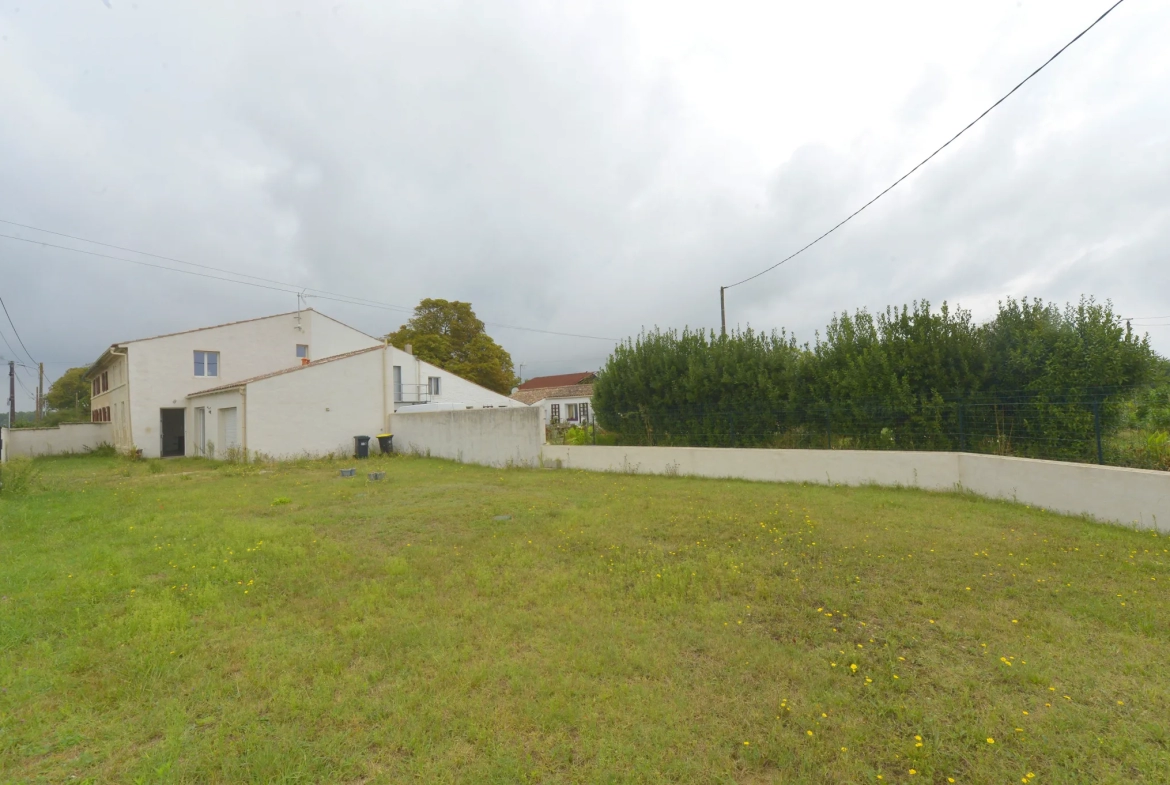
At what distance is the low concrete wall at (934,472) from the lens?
271 inches


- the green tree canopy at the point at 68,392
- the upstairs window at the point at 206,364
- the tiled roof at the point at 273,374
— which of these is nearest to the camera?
the tiled roof at the point at 273,374

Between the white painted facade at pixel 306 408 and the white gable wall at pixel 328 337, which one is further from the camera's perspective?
the white gable wall at pixel 328 337

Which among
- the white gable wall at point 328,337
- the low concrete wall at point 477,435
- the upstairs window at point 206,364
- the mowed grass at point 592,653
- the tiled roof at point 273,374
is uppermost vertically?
the white gable wall at point 328,337

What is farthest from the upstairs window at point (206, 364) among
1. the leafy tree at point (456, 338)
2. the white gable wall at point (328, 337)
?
the leafy tree at point (456, 338)

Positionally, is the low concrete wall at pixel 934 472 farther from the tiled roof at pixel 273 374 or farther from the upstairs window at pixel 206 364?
the upstairs window at pixel 206 364

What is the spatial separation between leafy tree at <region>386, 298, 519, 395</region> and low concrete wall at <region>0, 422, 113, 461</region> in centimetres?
1529

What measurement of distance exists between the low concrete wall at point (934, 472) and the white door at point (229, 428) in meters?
11.3

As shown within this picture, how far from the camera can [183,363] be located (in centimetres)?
2227

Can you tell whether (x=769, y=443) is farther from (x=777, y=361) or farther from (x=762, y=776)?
(x=762, y=776)

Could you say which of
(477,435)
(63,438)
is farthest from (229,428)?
(63,438)

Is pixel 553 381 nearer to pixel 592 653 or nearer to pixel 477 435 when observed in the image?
pixel 477 435

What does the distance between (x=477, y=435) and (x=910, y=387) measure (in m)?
11.7

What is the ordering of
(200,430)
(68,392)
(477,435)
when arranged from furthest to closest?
(68,392)
(200,430)
(477,435)

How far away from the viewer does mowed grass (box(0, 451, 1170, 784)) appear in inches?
104
